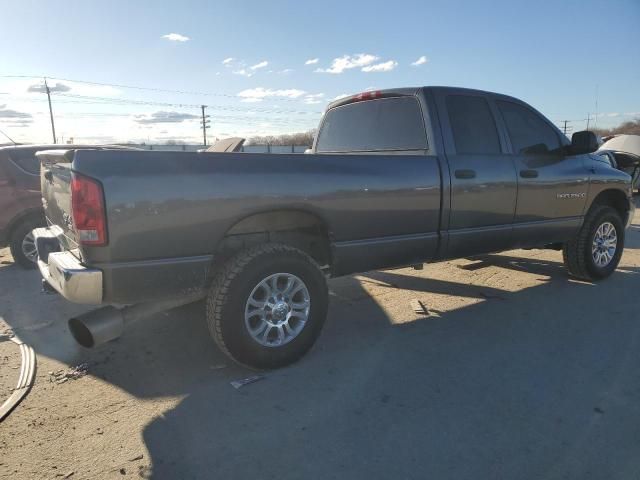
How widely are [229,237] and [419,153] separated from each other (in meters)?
1.89

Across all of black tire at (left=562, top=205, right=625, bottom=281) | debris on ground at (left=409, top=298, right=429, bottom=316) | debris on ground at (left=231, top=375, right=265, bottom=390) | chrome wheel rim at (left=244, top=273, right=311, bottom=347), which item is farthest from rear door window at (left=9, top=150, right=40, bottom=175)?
black tire at (left=562, top=205, right=625, bottom=281)

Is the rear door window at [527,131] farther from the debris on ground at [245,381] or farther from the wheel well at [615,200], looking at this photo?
the debris on ground at [245,381]

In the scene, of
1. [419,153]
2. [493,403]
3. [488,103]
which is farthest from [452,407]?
[488,103]

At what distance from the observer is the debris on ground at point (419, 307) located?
15.0 feet

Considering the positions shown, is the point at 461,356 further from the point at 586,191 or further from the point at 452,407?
the point at 586,191

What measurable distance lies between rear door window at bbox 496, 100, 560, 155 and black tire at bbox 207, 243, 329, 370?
2640 millimetres

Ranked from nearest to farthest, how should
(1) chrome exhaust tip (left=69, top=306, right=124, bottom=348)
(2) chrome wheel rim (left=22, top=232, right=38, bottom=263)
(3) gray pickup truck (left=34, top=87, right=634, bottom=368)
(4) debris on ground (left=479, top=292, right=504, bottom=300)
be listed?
(3) gray pickup truck (left=34, top=87, right=634, bottom=368) < (1) chrome exhaust tip (left=69, top=306, right=124, bottom=348) < (4) debris on ground (left=479, top=292, right=504, bottom=300) < (2) chrome wheel rim (left=22, top=232, right=38, bottom=263)

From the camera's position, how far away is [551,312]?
4.57 m

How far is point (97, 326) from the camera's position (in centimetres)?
295

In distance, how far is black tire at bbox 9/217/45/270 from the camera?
6219 mm

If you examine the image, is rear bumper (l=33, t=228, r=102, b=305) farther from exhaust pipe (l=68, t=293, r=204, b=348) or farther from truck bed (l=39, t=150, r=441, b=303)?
exhaust pipe (l=68, t=293, r=204, b=348)

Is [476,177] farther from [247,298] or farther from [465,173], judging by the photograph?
[247,298]

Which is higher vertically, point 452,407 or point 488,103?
point 488,103

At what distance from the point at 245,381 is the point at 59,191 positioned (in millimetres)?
1835
